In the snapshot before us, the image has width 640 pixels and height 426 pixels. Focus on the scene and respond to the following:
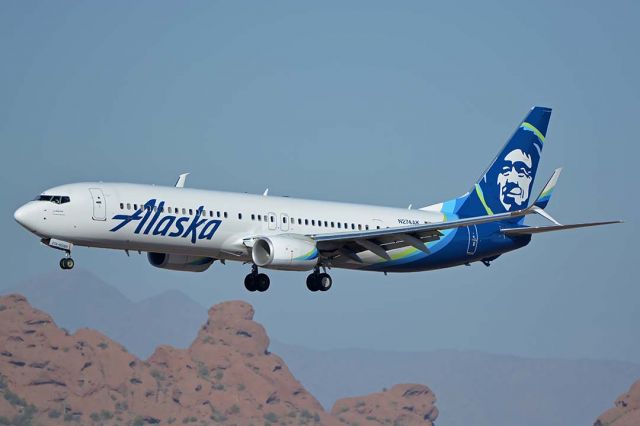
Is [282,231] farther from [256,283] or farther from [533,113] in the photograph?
[533,113]

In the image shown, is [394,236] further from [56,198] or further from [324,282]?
[56,198]

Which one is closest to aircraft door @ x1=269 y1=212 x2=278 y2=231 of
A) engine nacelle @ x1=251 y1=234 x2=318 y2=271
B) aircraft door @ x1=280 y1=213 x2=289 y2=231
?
aircraft door @ x1=280 y1=213 x2=289 y2=231

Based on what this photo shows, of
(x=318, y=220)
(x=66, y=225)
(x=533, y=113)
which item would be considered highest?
(x=533, y=113)

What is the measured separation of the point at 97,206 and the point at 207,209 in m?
5.07

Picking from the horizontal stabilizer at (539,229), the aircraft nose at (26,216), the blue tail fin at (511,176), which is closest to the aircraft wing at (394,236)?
the horizontal stabilizer at (539,229)

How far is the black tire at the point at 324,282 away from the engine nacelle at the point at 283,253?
10.6 feet

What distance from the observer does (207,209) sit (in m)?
58.7

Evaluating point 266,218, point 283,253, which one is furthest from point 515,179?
point 283,253

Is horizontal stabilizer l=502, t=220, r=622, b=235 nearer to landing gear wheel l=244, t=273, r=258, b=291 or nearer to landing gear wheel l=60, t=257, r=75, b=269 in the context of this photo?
landing gear wheel l=244, t=273, r=258, b=291

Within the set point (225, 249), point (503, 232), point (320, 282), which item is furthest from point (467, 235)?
point (225, 249)

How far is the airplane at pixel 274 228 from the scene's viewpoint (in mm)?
56250

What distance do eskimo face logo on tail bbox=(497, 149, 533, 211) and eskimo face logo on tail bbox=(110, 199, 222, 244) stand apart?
20.1 metres

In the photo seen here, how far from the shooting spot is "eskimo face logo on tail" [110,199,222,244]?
5678cm

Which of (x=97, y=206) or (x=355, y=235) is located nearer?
(x=97, y=206)
